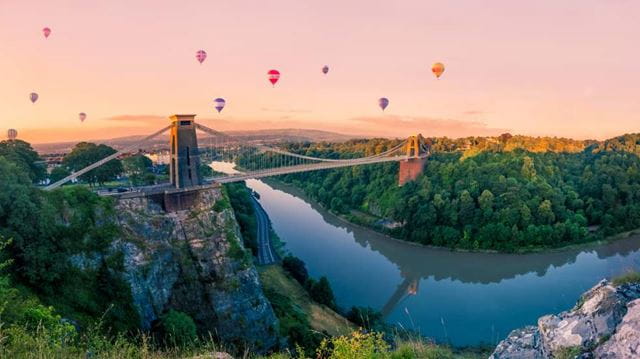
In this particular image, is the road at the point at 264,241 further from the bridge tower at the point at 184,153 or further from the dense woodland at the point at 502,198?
the bridge tower at the point at 184,153

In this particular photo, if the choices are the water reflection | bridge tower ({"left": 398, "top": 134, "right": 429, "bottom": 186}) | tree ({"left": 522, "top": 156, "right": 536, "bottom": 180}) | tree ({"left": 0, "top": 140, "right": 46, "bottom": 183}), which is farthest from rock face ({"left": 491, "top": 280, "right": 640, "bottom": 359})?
bridge tower ({"left": 398, "top": 134, "right": 429, "bottom": 186})

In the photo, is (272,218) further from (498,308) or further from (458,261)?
(498,308)

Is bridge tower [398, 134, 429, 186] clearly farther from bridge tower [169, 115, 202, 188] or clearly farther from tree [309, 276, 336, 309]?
bridge tower [169, 115, 202, 188]

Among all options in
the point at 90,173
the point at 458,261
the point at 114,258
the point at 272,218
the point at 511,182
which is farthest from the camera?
the point at 272,218

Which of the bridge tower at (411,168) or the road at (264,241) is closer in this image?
the road at (264,241)

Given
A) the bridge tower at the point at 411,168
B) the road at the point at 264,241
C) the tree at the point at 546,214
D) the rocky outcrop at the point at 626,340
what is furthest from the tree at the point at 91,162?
the tree at the point at 546,214

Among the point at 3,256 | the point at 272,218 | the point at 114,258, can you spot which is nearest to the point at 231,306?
the point at 114,258
